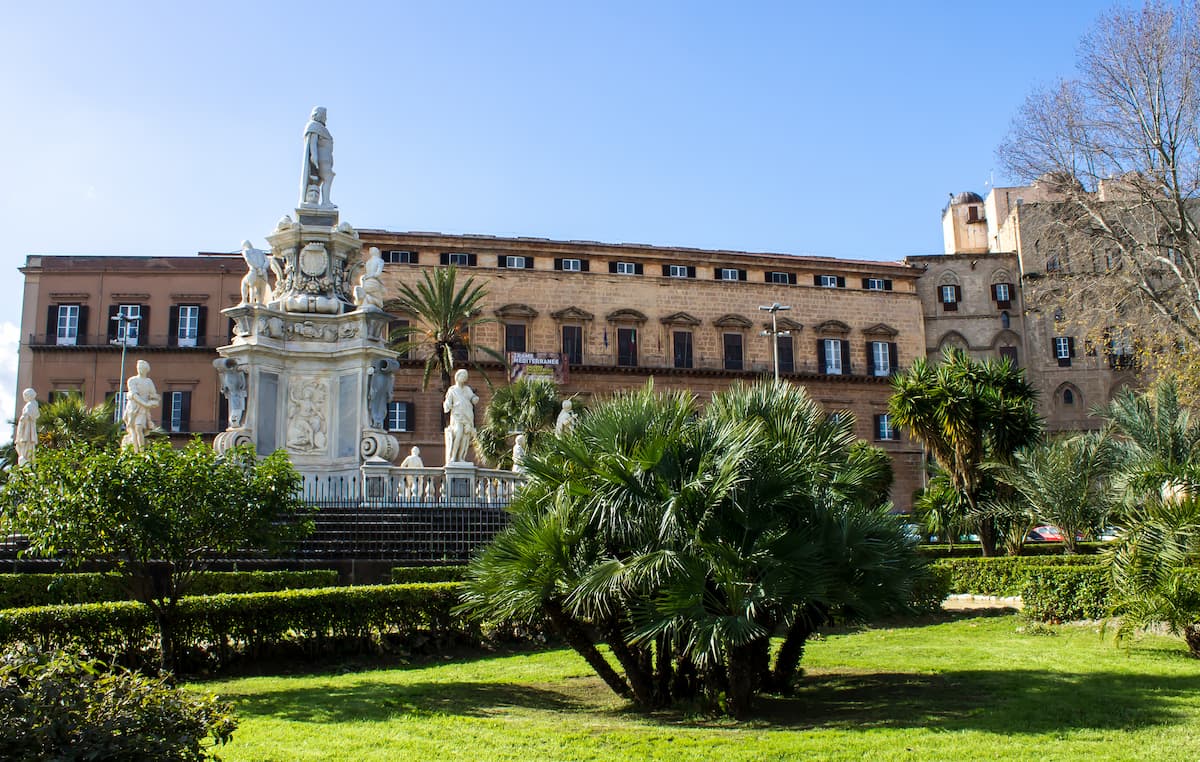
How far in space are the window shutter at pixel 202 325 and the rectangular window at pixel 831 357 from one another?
3308 cm

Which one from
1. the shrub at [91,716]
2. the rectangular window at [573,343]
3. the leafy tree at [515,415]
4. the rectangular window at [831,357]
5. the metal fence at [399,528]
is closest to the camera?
the shrub at [91,716]

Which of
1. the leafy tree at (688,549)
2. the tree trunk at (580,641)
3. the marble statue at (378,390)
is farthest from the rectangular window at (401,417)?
the tree trunk at (580,641)

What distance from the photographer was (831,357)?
61500 mm

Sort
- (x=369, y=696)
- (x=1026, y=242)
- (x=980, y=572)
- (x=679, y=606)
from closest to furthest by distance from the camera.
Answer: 1. (x=679, y=606)
2. (x=369, y=696)
3. (x=980, y=572)
4. (x=1026, y=242)

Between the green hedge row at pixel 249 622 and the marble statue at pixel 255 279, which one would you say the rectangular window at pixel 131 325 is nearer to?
the marble statue at pixel 255 279

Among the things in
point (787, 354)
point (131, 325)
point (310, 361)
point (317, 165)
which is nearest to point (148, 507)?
point (310, 361)

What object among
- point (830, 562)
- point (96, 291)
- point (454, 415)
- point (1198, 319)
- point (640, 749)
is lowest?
point (640, 749)

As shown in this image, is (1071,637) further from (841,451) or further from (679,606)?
(679,606)

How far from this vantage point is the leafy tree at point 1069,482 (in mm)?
22109

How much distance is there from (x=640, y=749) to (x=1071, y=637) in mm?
8922

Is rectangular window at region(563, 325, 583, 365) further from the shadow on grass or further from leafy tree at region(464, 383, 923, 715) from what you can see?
leafy tree at region(464, 383, 923, 715)

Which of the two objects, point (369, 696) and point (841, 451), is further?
point (841, 451)

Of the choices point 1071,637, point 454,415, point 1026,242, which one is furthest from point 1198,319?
point 1026,242

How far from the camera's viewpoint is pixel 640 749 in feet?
27.2
